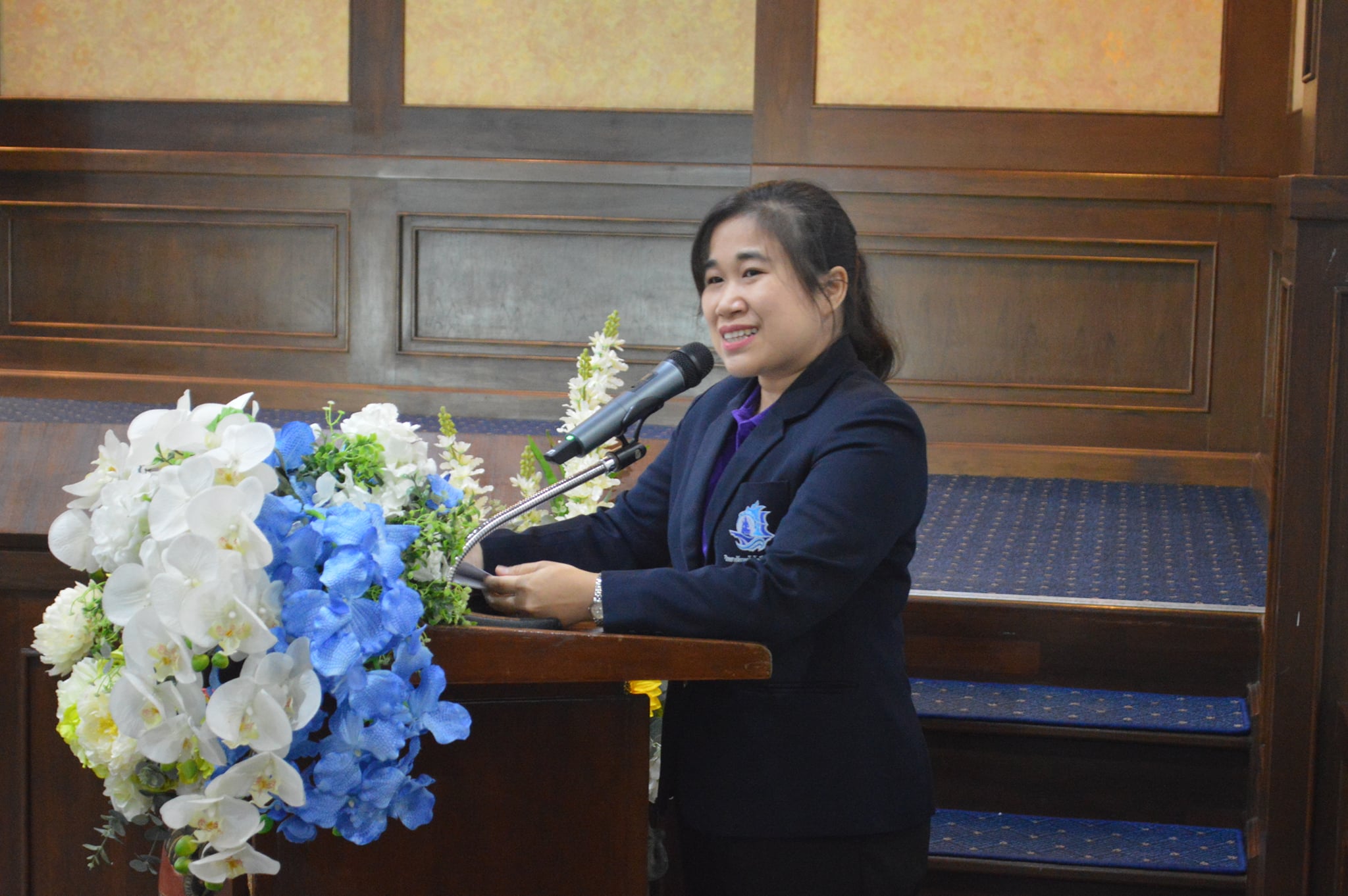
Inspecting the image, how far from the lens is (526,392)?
593 centimetres

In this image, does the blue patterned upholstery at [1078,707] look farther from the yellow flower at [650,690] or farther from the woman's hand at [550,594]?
the woman's hand at [550,594]

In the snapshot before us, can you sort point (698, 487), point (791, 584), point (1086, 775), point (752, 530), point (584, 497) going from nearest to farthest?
point (791, 584) < point (752, 530) < point (698, 487) < point (584, 497) < point (1086, 775)

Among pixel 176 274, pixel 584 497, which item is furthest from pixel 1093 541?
pixel 176 274

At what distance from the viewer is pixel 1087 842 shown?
2.71m

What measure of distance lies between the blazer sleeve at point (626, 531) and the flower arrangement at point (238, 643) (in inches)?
26.4

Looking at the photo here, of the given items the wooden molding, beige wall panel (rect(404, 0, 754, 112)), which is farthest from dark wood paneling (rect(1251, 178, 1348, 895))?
beige wall panel (rect(404, 0, 754, 112))

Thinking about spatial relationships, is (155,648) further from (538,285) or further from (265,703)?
(538,285)

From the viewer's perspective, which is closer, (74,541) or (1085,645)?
(74,541)

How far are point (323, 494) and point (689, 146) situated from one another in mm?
4902

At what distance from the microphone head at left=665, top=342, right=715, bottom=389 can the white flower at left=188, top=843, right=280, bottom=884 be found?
2.43 ft

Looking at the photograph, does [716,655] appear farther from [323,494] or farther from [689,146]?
[689,146]

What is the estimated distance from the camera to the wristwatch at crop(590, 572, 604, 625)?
1.47 metres

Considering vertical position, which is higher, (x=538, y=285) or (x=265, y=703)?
(x=538, y=285)

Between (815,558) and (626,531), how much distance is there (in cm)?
47
